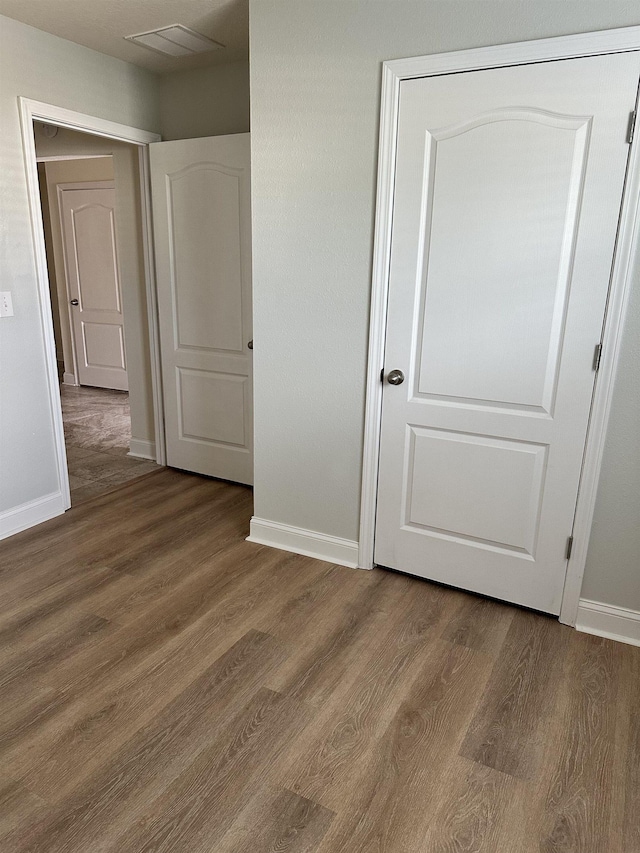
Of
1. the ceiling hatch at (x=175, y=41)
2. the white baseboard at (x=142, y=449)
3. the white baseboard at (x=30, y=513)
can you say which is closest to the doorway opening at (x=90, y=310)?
the white baseboard at (x=142, y=449)

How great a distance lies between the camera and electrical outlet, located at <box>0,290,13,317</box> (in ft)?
9.64

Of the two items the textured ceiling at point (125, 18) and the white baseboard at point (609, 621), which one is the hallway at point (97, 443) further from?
the white baseboard at point (609, 621)

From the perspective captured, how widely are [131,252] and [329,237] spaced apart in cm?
198

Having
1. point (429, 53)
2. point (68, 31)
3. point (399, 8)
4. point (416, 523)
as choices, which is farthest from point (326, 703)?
point (68, 31)

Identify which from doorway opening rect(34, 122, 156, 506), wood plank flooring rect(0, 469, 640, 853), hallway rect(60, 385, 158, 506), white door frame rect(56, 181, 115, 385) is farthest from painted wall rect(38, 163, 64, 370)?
wood plank flooring rect(0, 469, 640, 853)

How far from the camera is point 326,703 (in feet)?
6.51

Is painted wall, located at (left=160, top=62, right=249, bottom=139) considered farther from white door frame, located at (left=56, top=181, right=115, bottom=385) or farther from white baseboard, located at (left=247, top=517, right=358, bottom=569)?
white door frame, located at (left=56, top=181, right=115, bottom=385)

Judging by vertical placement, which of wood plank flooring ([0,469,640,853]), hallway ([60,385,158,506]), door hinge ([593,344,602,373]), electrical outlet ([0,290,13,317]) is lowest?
wood plank flooring ([0,469,640,853])

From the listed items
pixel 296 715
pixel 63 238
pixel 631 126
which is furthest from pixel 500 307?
pixel 63 238

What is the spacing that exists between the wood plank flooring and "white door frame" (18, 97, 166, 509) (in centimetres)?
86

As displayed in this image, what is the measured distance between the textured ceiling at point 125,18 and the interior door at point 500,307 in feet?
3.55

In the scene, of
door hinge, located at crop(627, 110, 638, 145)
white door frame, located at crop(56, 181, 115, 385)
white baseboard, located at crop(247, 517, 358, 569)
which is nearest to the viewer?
door hinge, located at crop(627, 110, 638, 145)

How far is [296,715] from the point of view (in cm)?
193

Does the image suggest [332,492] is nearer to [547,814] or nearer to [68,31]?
[547,814]
